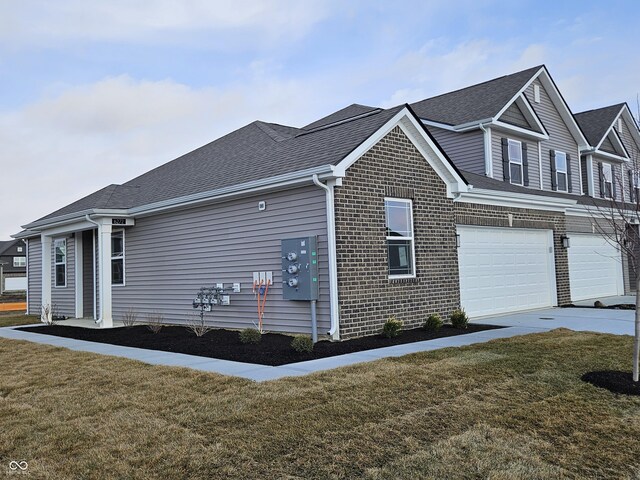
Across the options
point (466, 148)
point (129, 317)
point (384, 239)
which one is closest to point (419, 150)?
point (384, 239)

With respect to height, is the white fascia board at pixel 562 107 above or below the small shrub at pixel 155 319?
above

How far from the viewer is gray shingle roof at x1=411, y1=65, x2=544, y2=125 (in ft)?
55.9

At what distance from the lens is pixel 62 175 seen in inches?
822

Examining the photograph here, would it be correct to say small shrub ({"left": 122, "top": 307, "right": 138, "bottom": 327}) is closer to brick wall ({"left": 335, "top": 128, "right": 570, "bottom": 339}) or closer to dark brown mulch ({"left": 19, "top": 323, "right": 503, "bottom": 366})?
dark brown mulch ({"left": 19, "top": 323, "right": 503, "bottom": 366})

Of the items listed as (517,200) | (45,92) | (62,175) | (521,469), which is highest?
→ (45,92)

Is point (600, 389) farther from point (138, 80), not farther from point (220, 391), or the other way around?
point (138, 80)

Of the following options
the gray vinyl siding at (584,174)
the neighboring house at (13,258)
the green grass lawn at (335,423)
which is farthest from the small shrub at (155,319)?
the neighboring house at (13,258)

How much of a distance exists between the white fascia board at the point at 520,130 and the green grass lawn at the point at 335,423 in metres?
10.7

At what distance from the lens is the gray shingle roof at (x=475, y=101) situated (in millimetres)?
17031

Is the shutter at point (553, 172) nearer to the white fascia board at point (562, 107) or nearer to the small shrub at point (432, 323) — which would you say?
the white fascia board at point (562, 107)

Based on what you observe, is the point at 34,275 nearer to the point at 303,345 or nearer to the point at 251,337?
the point at 251,337

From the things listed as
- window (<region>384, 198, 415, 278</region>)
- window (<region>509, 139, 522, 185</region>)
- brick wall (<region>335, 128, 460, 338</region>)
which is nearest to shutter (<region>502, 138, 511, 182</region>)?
window (<region>509, 139, 522, 185</region>)

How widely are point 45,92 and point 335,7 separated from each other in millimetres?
10208

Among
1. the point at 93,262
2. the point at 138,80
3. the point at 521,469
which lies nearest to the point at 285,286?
the point at 521,469
